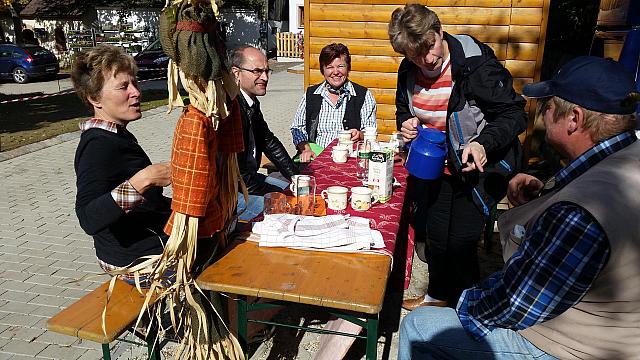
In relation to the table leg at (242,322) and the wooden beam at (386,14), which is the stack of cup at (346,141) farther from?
the wooden beam at (386,14)

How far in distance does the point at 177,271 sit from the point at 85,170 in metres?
0.77

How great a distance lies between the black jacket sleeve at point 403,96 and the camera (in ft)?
11.1

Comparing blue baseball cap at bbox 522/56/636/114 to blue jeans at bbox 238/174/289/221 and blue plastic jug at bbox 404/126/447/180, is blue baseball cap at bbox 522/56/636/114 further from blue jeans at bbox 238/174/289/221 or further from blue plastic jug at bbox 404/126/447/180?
blue jeans at bbox 238/174/289/221

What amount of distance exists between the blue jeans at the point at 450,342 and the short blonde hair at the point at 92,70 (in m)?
1.89

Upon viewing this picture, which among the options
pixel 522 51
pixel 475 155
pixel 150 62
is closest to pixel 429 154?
pixel 475 155

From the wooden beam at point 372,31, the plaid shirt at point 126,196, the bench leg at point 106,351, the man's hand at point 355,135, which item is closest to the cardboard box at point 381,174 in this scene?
the plaid shirt at point 126,196

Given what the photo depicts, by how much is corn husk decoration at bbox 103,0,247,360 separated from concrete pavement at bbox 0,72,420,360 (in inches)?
13.9

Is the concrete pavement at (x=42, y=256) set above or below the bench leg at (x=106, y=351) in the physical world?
below

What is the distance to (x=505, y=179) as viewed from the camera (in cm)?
300

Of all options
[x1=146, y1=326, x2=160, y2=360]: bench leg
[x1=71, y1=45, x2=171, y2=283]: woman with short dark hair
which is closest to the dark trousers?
[x1=71, y1=45, x2=171, y2=283]: woman with short dark hair

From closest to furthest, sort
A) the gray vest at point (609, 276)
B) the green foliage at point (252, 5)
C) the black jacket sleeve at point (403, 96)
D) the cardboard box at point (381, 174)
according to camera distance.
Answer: the gray vest at point (609, 276), the cardboard box at point (381, 174), the black jacket sleeve at point (403, 96), the green foliage at point (252, 5)

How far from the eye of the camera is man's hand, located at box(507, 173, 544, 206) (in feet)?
7.33

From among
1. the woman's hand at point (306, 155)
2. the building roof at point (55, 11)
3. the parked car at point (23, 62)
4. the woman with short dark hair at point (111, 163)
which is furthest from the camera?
the building roof at point (55, 11)

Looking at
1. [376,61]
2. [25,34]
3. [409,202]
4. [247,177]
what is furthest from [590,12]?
[25,34]
